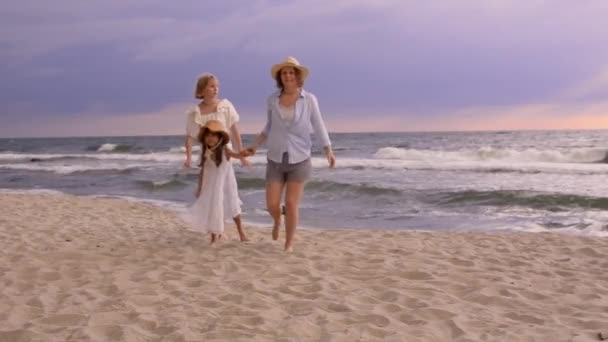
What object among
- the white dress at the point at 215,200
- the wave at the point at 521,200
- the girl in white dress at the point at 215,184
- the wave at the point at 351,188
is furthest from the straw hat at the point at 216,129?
the wave at the point at 351,188

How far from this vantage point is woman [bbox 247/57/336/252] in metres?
5.44

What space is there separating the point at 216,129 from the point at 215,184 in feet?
1.88

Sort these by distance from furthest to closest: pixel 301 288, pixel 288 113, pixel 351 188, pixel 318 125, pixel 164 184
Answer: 1. pixel 164 184
2. pixel 351 188
3. pixel 318 125
4. pixel 288 113
5. pixel 301 288

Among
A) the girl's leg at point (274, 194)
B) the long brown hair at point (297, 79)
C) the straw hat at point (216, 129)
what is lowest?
the girl's leg at point (274, 194)

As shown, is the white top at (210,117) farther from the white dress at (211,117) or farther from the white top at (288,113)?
the white top at (288,113)

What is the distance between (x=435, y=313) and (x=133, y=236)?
4250 mm

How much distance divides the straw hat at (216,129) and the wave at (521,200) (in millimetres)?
6850

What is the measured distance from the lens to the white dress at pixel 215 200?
6031 millimetres

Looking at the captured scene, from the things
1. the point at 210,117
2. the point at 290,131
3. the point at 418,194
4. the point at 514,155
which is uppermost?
the point at 210,117

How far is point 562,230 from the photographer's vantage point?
8492 millimetres

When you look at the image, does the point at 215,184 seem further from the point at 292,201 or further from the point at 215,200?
the point at 292,201

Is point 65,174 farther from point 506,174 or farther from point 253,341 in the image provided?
point 253,341

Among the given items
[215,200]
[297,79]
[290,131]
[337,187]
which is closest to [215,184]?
[215,200]

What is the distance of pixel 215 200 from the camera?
237 inches
